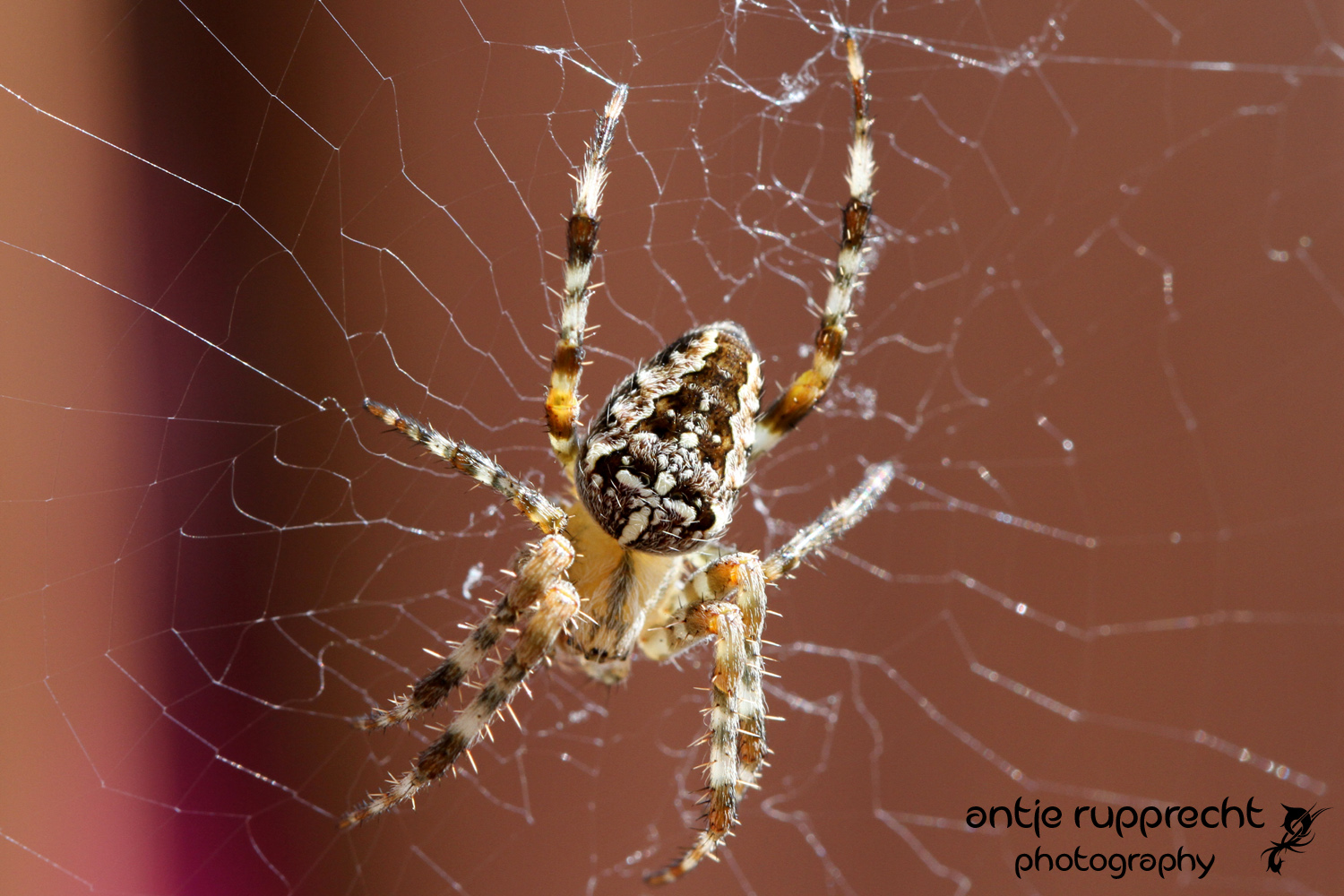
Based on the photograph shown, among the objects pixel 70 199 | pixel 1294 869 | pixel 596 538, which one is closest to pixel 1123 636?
pixel 1294 869

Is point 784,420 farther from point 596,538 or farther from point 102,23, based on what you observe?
point 102,23

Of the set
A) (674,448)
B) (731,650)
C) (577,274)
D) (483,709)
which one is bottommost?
(483,709)

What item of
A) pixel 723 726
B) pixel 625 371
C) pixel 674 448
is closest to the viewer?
pixel 674 448

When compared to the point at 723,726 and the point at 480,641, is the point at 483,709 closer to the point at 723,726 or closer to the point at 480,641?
the point at 480,641

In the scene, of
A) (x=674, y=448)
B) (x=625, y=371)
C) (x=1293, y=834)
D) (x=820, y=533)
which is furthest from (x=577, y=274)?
(x=1293, y=834)

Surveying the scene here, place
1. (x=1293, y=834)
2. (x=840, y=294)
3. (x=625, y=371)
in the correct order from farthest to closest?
(x=1293, y=834)
(x=625, y=371)
(x=840, y=294)

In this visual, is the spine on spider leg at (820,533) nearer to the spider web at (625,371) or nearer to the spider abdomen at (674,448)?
the spider abdomen at (674,448)

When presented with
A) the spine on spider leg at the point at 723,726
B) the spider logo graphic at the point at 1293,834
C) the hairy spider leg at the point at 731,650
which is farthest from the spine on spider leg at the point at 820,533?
the spider logo graphic at the point at 1293,834
